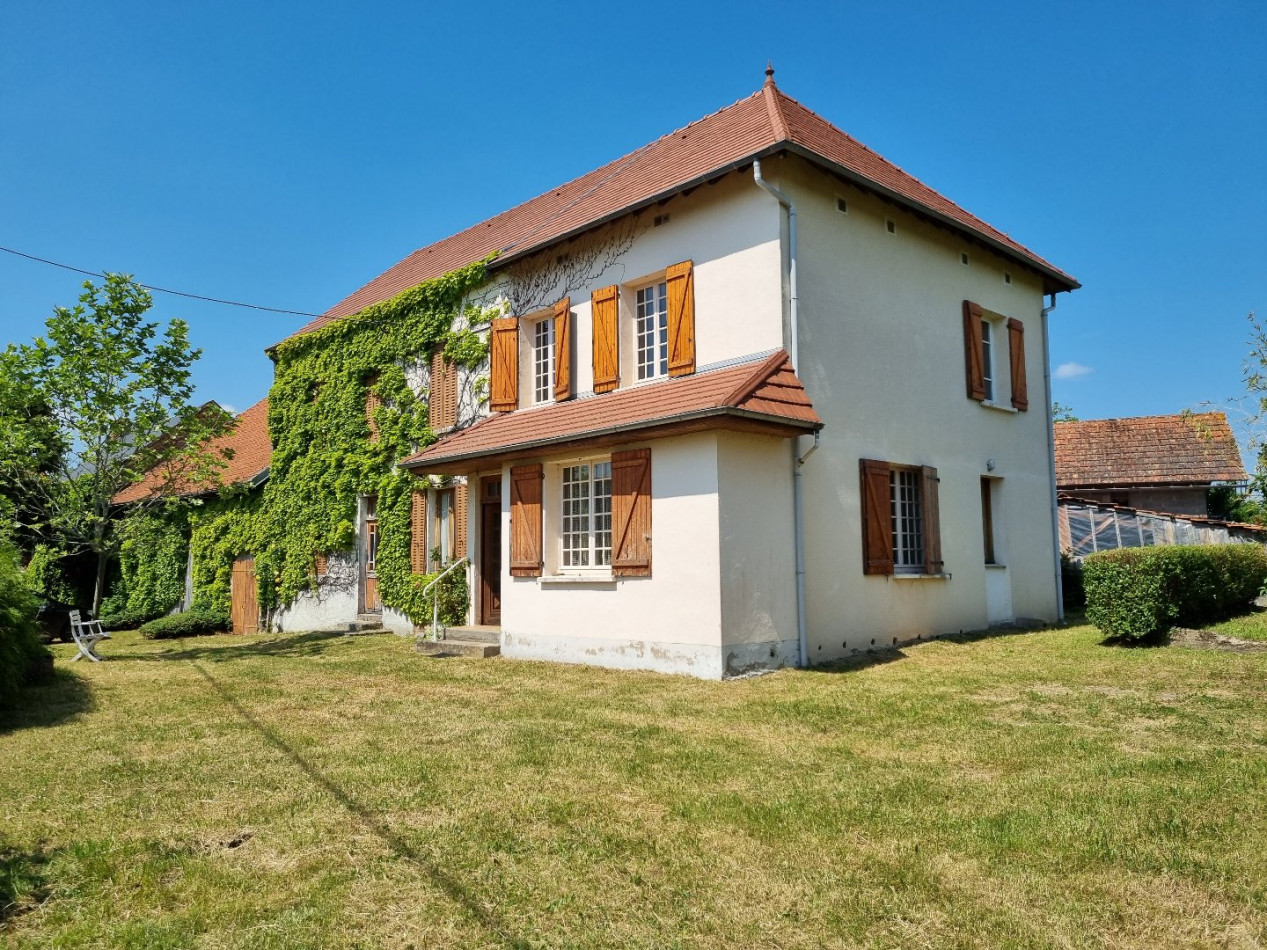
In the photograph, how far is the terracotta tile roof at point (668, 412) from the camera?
376 inches

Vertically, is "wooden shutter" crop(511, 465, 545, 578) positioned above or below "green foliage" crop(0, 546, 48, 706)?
above

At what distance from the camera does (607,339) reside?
12523mm

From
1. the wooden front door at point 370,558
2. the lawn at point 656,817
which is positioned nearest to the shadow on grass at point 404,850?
the lawn at point 656,817

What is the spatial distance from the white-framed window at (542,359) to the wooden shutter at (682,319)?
303cm

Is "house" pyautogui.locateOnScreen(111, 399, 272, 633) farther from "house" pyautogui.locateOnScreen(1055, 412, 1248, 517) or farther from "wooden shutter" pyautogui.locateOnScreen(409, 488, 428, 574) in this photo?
"house" pyautogui.locateOnScreen(1055, 412, 1248, 517)

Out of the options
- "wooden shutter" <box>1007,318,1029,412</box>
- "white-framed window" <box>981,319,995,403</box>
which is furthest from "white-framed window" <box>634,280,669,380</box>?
"wooden shutter" <box>1007,318,1029,412</box>

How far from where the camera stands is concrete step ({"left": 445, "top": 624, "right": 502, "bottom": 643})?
1304cm

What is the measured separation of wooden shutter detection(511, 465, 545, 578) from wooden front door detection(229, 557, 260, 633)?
10.2 metres

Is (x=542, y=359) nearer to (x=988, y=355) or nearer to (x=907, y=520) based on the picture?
(x=907, y=520)

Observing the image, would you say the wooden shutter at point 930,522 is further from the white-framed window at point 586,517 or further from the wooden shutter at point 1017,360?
the white-framed window at point 586,517

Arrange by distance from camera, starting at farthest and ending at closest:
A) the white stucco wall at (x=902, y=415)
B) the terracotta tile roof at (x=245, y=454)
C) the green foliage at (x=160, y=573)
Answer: the green foliage at (x=160, y=573) < the terracotta tile roof at (x=245, y=454) < the white stucco wall at (x=902, y=415)

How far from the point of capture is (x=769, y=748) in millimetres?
6523

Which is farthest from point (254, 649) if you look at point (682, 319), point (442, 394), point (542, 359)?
point (682, 319)

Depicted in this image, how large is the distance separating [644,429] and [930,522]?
195 inches
